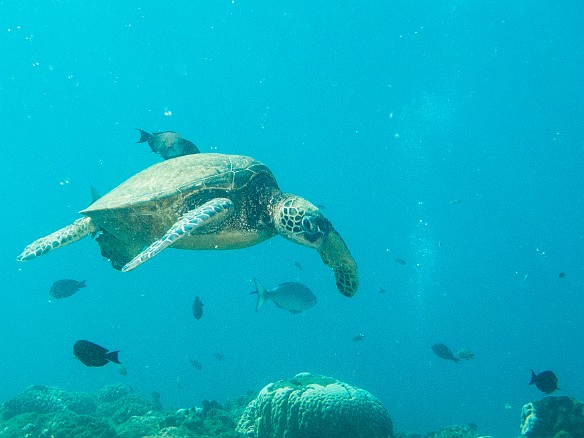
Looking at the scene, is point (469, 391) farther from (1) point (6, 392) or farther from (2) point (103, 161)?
(2) point (103, 161)

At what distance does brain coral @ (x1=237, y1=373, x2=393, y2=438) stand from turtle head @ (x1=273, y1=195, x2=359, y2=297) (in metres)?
1.92

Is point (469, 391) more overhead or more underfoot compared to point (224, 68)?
more underfoot

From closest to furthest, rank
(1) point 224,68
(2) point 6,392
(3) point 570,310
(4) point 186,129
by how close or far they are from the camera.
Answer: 1. (2) point 6,392
2. (1) point 224,68
3. (4) point 186,129
4. (3) point 570,310

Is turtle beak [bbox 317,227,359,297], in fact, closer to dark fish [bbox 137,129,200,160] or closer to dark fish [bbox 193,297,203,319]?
dark fish [bbox 137,129,200,160]

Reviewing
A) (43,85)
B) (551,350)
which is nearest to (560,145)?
(551,350)

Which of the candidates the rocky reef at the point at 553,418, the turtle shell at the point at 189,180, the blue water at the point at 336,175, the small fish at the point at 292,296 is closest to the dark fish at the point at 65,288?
the turtle shell at the point at 189,180

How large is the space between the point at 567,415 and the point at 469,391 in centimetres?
4449

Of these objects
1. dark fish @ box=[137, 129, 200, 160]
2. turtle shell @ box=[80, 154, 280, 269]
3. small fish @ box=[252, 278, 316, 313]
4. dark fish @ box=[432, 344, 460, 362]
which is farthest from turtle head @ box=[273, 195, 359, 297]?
dark fish @ box=[432, 344, 460, 362]

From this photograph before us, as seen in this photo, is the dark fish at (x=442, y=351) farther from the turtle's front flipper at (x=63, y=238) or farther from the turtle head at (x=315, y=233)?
the turtle's front flipper at (x=63, y=238)

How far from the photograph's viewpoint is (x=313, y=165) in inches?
2442

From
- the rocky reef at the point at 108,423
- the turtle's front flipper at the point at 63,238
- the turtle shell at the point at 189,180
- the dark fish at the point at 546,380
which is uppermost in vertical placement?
the turtle shell at the point at 189,180

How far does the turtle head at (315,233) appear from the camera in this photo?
4969 millimetres

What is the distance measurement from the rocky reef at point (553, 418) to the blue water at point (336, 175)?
24796mm

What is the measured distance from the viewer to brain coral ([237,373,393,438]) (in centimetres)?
600
